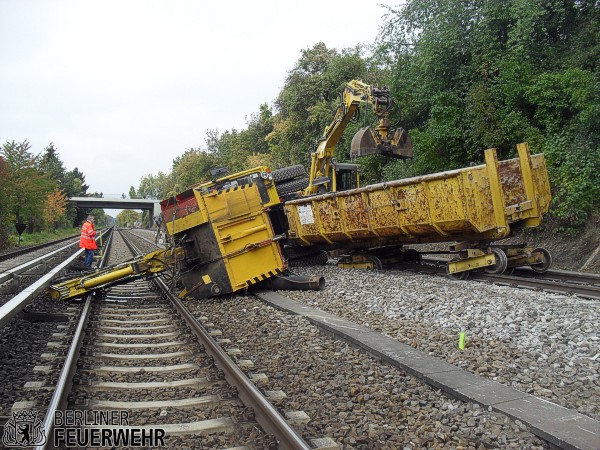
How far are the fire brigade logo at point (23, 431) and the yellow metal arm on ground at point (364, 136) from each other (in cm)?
945

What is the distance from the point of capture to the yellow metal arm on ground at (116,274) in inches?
340

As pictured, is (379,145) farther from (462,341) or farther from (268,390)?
(268,390)

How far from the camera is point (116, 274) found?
893 cm

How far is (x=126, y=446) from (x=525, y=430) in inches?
109

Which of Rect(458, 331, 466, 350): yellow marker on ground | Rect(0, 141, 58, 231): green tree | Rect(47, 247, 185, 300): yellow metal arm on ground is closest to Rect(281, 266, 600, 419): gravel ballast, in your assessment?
Rect(458, 331, 466, 350): yellow marker on ground

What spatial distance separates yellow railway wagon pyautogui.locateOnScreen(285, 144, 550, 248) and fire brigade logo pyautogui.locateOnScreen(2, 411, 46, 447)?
7.48 metres

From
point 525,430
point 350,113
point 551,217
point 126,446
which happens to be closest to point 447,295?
point 525,430

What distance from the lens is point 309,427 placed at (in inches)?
138

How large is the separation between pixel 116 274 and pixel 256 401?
6038mm

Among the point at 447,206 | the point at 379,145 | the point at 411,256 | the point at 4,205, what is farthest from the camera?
the point at 4,205

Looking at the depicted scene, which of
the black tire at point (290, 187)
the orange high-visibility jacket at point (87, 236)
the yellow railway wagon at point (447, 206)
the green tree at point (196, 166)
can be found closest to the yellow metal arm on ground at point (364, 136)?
the black tire at point (290, 187)

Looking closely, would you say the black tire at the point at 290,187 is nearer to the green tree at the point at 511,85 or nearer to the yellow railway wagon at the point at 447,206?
the yellow railway wagon at the point at 447,206

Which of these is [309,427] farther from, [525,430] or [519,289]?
[519,289]

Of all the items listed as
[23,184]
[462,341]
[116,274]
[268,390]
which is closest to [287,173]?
[116,274]
